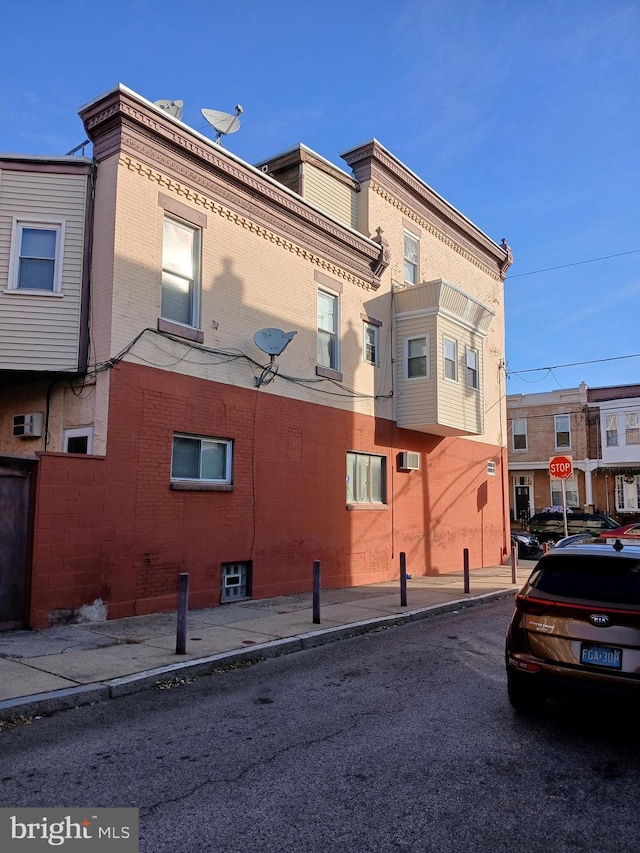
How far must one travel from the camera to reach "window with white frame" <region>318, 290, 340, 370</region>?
15469mm

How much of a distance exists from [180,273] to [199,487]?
3872 mm

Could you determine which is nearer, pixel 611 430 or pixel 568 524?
pixel 568 524

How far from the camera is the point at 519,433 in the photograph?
43094 mm

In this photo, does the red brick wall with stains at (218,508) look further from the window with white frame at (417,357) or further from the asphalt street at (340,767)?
the asphalt street at (340,767)

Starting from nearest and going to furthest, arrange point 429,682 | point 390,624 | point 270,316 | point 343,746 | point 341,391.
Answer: point 343,746, point 429,682, point 390,624, point 270,316, point 341,391

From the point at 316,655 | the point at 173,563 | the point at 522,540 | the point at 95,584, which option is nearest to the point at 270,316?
the point at 173,563

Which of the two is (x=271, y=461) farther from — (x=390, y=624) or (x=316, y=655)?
(x=316, y=655)

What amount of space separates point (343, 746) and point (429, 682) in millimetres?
2259

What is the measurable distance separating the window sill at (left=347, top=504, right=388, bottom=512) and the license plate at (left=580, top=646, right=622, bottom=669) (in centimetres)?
1030

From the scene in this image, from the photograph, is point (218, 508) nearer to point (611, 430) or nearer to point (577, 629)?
point (577, 629)

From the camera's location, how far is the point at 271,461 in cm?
1351

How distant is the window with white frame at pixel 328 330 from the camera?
15469mm

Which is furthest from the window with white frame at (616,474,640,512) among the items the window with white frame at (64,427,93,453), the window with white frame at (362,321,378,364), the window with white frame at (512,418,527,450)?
the window with white frame at (64,427,93,453)

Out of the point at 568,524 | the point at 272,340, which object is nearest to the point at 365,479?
the point at 272,340
